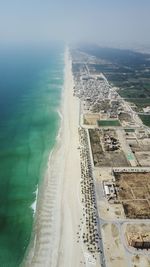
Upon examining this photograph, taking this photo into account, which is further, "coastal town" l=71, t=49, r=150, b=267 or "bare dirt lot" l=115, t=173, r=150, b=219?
"bare dirt lot" l=115, t=173, r=150, b=219

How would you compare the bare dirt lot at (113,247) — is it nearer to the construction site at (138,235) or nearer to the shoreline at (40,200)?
the construction site at (138,235)

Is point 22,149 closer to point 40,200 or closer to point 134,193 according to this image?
point 40,200

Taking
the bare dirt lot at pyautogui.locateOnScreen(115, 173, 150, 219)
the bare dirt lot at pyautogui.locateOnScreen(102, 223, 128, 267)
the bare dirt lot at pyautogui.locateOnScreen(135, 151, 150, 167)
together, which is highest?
the bare dirt lot at pyautogui.locateOnScreen(135, 151, 150, 167)

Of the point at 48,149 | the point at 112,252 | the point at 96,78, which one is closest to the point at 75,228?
the point at 112,252

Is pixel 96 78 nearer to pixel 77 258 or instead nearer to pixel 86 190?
pixel 86 190

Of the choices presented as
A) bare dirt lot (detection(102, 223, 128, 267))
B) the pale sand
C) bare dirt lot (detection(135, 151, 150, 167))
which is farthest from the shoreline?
bare dirt lot (detection(135, 151, 150, 167))

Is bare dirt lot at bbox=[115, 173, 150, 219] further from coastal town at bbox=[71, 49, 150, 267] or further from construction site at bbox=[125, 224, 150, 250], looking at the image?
construction site at bbox=[125, 224, 150, 250]
